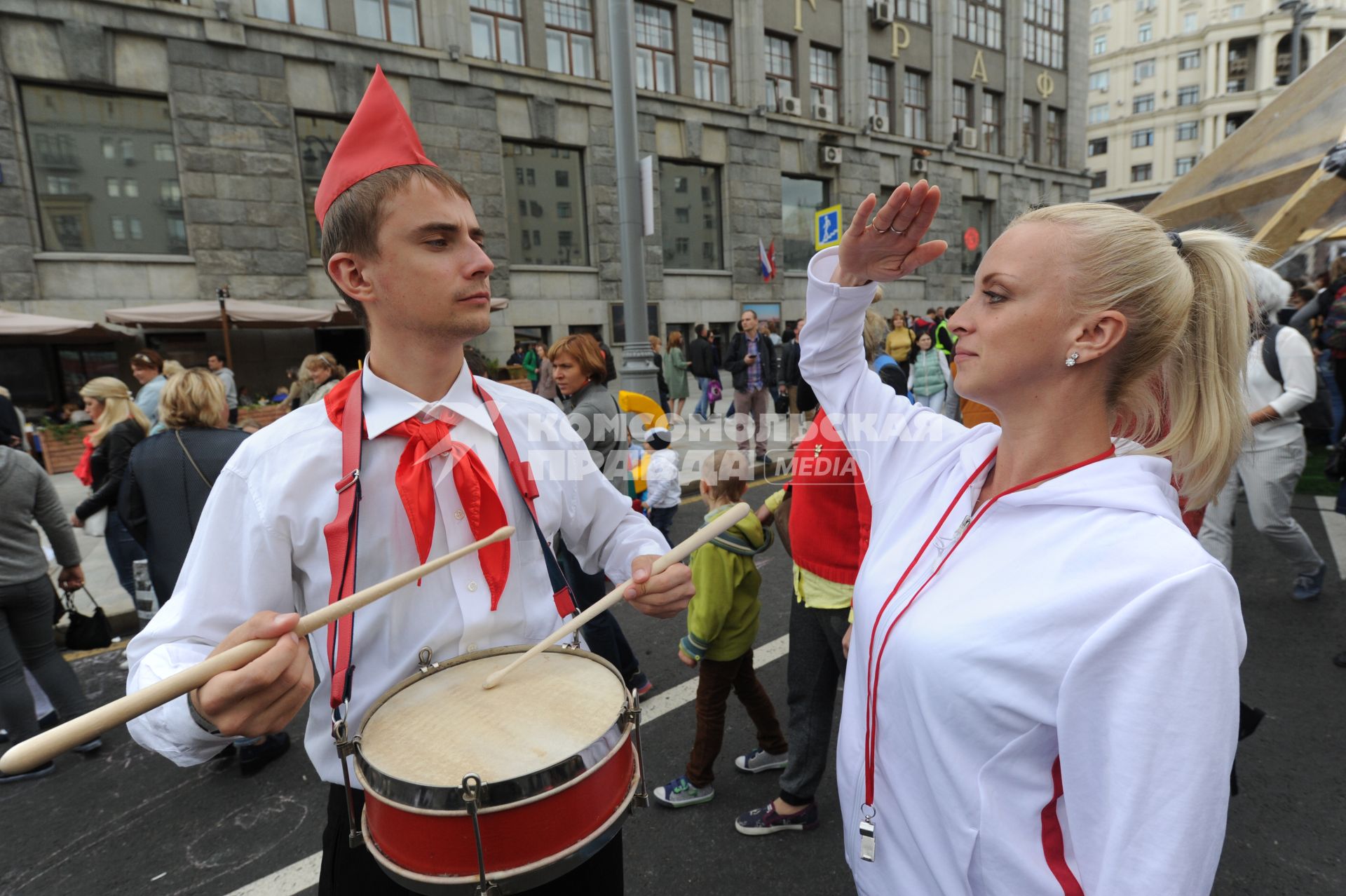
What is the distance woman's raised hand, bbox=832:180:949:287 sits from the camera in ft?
5.47

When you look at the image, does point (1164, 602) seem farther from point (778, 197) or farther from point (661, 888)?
point (778, 197)

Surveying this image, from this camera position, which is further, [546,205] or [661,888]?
[546,205]

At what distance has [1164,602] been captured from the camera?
3.40 ft

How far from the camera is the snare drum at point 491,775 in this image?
1.24 metres

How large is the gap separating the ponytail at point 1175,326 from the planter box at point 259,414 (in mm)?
12696

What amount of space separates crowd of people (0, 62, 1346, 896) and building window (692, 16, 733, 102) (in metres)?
19.7

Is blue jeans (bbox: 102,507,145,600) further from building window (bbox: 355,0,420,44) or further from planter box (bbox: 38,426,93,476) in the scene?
building window (bbox: 355,0,420,44)

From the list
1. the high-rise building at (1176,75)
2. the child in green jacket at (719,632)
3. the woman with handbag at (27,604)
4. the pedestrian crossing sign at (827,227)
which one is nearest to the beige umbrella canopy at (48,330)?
the woman with handbag at (27,604)

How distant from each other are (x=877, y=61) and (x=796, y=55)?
3826mm

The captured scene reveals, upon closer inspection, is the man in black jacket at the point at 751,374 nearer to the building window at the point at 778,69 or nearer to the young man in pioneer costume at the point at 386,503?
the young man in pioneer costume at the point at 386,503

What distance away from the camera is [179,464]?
3771 millimetres

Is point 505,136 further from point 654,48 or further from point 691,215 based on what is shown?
point 691,215

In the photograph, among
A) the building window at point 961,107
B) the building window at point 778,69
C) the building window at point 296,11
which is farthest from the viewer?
Result: the building window at point 961,107

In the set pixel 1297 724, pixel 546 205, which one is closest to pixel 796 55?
pixel 546 205
